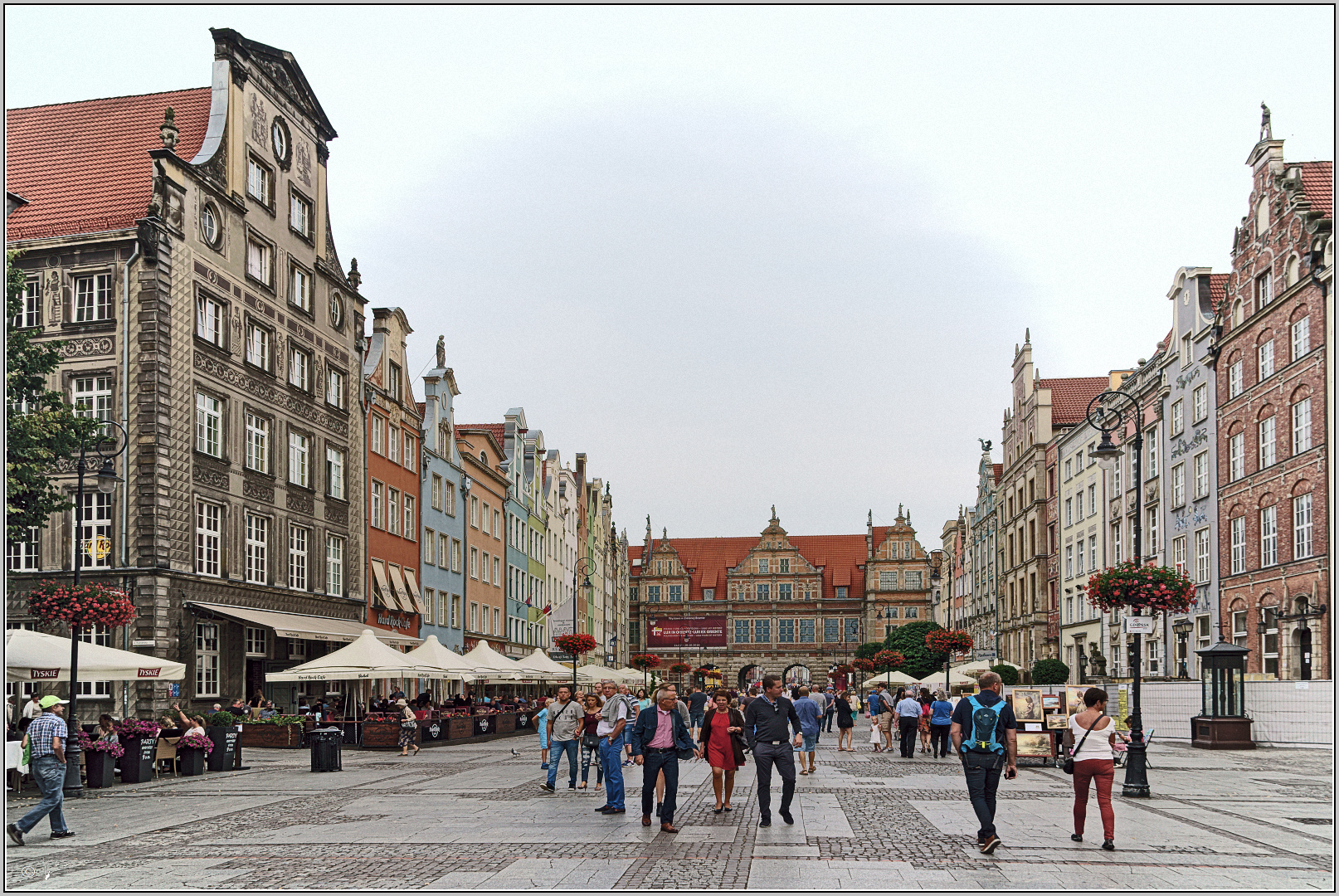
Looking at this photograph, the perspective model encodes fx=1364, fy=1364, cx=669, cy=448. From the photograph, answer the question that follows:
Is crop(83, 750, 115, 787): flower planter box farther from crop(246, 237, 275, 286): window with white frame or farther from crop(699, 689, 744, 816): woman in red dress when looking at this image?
crop(246, 237, 275, 286): window with white frame

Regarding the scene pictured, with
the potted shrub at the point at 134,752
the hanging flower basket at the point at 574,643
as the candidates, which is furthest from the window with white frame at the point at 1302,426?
the potted shrub at the point at 134,752

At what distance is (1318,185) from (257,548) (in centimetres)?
3191

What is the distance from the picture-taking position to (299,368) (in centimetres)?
4084

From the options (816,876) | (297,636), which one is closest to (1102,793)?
(816,876)

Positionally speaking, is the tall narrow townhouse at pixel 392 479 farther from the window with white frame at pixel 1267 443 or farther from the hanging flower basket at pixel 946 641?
the window with white frame at pixel 1267 443

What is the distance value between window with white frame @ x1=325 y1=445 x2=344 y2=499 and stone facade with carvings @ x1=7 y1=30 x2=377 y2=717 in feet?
0.33

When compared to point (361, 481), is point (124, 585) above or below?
below

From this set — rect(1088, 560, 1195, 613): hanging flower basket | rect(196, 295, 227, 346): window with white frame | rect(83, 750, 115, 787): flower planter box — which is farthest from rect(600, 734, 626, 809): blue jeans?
rect(196, 295, 227, 346): window with white frame

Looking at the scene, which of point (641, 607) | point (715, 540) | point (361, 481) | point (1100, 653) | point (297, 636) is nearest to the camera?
point (297, 636)

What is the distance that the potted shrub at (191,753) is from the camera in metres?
24.2

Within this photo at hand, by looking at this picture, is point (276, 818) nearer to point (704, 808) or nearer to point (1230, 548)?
point (704, 808)

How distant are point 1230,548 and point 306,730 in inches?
1092

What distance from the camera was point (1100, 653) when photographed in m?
55.3

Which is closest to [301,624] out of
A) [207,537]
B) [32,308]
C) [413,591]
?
[207,537]
